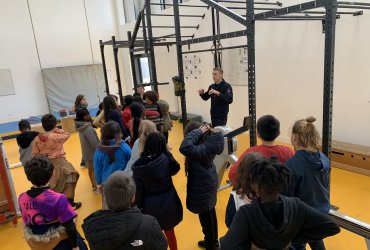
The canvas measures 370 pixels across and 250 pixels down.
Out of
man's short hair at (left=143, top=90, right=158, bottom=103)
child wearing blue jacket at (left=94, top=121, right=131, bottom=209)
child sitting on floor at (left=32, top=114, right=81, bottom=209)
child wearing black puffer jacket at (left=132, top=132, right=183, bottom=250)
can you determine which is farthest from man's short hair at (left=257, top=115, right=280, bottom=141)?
man's short hair at (left=143, top=90, right=158, bottom=103)

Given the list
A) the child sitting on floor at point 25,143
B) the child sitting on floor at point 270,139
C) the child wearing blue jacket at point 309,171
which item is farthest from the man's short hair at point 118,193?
the child sitting on floor at point 25,143

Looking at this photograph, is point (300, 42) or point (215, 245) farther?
point (300, 42)

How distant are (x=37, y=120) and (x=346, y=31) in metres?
7.56

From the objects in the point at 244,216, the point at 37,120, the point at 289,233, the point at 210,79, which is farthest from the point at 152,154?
the point at 37,120

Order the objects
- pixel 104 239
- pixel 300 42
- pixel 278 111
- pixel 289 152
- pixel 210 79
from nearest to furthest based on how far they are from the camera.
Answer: pixel 104 239 → pixel 289 152 → pixel 300 42 → pixel 278 111 → pixel 210 79

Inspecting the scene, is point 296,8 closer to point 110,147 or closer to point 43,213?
point 110,147

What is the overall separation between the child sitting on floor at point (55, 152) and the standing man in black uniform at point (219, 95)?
2.00 m

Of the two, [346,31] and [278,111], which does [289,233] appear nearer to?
[346,31]

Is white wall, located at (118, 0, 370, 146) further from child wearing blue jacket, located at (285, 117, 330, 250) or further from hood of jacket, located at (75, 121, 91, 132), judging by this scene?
hood of jacket, located at (75, 121, 91, 132)

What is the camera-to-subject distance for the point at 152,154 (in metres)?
1.95

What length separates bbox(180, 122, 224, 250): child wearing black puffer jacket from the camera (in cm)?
200

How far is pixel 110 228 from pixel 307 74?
162 inches


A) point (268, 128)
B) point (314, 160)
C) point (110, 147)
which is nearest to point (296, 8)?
point (268, 128)

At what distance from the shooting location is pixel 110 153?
2518 millimetres
